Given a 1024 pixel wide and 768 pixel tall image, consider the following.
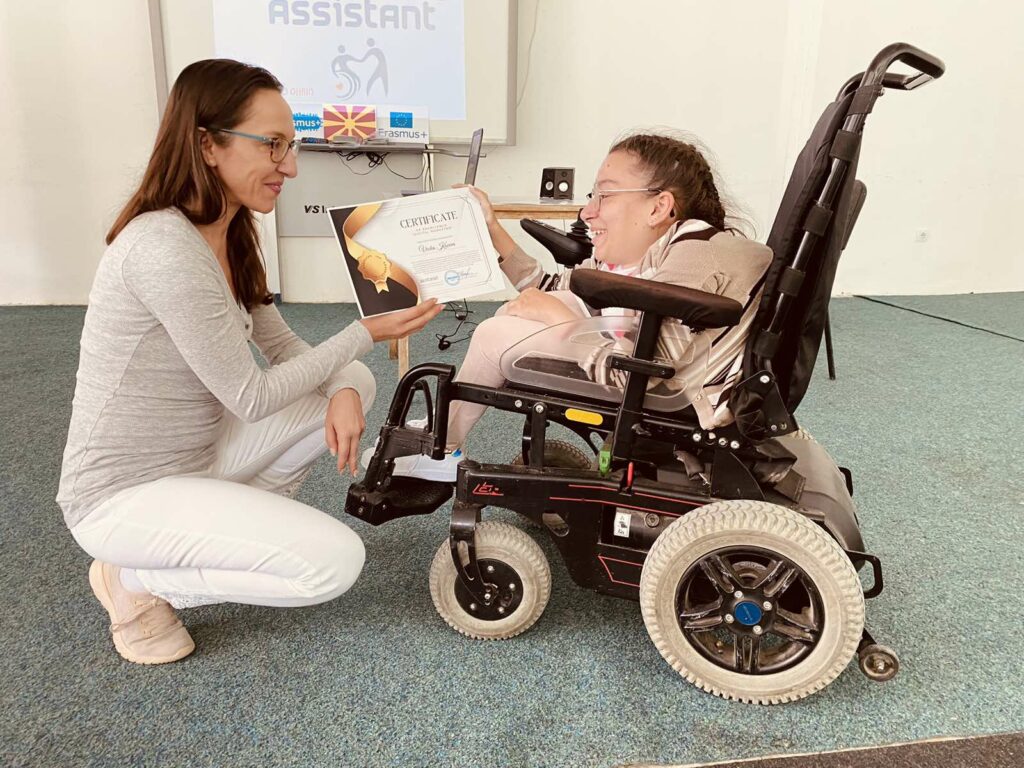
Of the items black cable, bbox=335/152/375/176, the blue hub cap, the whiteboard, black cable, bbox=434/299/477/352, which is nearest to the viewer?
the blue hub cap

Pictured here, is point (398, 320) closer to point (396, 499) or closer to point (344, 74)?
point (396, 499)

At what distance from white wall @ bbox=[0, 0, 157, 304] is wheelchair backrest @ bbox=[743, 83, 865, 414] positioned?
3.56 metres

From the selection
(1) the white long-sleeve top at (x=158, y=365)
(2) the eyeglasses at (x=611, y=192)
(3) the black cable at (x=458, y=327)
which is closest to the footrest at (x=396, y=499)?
(1) the white long-sleeve top at (x=158, y=365)

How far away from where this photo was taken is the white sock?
45.3 inches

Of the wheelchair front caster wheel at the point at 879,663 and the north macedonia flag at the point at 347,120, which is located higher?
the north macedonia flag at the point at 347,120

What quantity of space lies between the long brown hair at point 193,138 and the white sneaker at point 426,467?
1.72 ft

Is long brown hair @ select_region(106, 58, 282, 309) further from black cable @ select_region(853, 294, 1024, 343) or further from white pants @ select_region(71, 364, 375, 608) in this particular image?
black cable @ select_region(853, 294, 1024, 343)

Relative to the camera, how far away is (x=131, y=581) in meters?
1.16

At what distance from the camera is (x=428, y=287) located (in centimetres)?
116

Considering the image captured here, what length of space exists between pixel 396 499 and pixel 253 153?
0.61 metres

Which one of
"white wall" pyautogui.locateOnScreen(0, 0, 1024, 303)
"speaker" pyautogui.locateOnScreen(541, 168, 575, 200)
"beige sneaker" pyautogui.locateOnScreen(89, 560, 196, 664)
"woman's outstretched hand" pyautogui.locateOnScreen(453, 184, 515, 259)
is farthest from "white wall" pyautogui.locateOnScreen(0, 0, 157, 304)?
"beige sneaker" pyautogui.locateOnScreen(89, 560, 196, 664)

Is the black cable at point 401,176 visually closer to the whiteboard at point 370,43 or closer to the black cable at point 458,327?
the whiteboard at point 370,43

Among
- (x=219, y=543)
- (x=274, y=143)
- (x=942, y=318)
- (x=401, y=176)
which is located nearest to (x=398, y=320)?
(x=274, y=143)

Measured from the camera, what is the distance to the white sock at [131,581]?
1.15m
